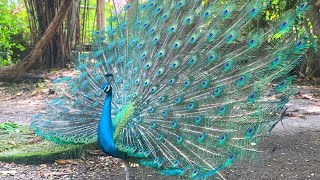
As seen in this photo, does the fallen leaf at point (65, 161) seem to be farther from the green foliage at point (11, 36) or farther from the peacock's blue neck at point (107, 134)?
the green foliage at point (11, 36)

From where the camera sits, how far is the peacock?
3543 mm

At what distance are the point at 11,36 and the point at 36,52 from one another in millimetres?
2549

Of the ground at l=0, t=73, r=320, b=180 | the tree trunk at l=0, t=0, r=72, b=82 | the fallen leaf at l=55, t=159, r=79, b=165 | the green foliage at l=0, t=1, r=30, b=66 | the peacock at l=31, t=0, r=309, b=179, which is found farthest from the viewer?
the green foliage at l=0, t=1, r=30, b=66

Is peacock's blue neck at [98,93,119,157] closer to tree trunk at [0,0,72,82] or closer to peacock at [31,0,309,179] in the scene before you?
peacock at [31,0,309,179]

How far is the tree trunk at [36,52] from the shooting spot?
8.11 m

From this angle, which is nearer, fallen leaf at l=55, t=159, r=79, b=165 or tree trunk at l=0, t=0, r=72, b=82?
fallen leaf at l=55, t=159, r=79, b=165

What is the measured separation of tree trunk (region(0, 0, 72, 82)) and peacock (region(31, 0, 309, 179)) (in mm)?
3966

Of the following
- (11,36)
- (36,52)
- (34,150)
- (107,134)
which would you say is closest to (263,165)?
(107,134)

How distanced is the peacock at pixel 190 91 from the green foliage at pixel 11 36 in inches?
250

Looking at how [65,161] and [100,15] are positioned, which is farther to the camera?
[100,15]

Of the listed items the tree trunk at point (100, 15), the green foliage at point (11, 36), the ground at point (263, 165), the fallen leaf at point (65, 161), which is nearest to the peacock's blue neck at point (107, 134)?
the ground at point (263, 165)

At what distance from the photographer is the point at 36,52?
8.68 meters

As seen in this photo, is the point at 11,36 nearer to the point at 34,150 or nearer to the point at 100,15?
the point at 100,15

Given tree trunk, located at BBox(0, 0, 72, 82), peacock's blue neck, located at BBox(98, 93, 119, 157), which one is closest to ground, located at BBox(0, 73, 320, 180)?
peacock's blue neck, located at BBox(98, 93, 119, 157)
